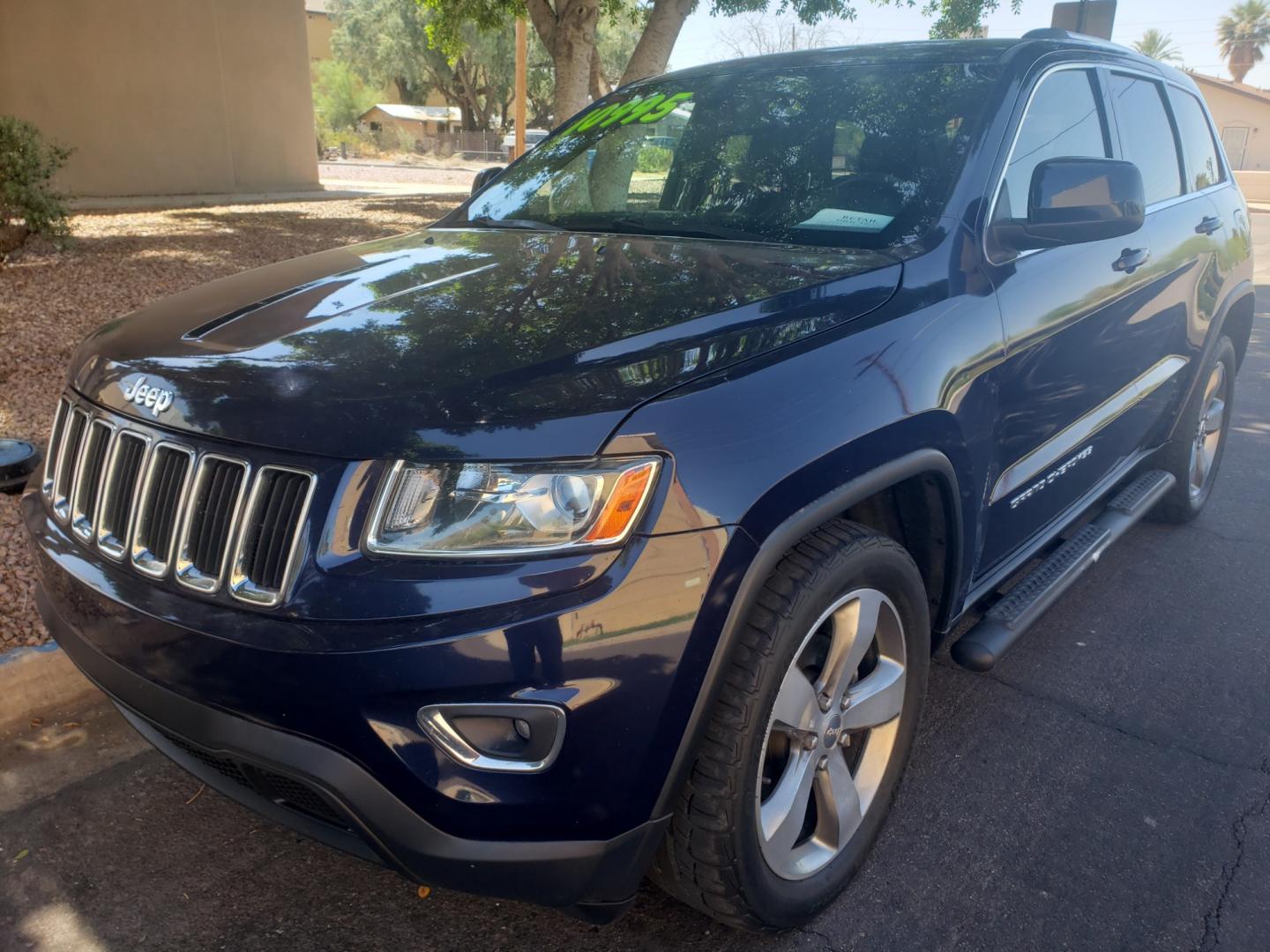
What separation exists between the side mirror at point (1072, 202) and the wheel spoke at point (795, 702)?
1349mm

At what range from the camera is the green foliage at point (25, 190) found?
8055 millimetres

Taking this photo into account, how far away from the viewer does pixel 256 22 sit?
16141 mm

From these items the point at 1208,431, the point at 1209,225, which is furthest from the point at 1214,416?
the point at 1209,225

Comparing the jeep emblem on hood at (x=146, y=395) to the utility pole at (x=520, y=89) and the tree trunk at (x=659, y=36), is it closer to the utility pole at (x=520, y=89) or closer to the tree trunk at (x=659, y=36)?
the tree trunk at (x=659, y=36)

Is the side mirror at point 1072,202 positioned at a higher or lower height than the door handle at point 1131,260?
higher

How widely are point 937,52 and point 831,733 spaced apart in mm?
2118

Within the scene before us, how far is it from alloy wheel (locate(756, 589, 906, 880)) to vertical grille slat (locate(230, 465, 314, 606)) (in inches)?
38.3

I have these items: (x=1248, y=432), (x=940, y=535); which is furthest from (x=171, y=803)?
(x=1248, y=432)

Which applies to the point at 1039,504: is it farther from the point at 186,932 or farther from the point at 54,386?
the point at 54,386

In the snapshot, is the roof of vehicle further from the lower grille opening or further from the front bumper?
the lower grille opening

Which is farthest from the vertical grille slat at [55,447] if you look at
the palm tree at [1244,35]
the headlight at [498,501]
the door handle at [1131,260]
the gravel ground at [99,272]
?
the palm tree at [1244,35]

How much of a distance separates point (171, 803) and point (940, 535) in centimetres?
215

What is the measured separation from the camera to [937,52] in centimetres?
308

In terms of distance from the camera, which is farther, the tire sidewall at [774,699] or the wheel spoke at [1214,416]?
the wheel spoke at [1214,416]
